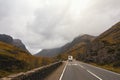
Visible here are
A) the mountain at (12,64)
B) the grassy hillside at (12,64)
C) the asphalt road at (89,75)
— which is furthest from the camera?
the grassy hillside at (12,64)

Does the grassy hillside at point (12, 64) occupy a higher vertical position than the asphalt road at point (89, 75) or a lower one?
higher

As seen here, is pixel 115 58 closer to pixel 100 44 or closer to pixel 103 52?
pixel 103 52

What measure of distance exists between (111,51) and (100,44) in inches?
898

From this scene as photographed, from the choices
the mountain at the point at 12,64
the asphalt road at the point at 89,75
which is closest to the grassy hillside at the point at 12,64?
the mountain at the point at 12,64

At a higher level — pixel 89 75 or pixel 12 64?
pixel 12 64

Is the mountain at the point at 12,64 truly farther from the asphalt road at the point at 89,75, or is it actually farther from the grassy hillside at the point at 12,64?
the asphalt road at the point at 89,75

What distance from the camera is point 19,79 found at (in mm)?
13039

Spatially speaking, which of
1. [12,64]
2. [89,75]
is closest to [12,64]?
[12,64]

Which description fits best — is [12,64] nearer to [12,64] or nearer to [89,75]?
[12,64]

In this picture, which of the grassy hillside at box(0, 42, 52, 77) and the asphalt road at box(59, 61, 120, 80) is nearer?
the asphalt road at box(59, 61, 120, 80)

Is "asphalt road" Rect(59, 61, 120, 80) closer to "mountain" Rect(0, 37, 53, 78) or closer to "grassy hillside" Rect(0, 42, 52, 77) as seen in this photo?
"mountain" Rect(0, 37, 53, 78)

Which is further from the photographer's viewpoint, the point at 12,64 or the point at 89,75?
the point at 12,64

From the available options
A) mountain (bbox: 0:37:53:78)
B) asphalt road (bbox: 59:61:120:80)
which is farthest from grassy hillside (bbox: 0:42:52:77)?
asphalt road (bbox: 59:61:120:80)

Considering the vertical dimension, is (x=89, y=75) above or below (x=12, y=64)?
below
